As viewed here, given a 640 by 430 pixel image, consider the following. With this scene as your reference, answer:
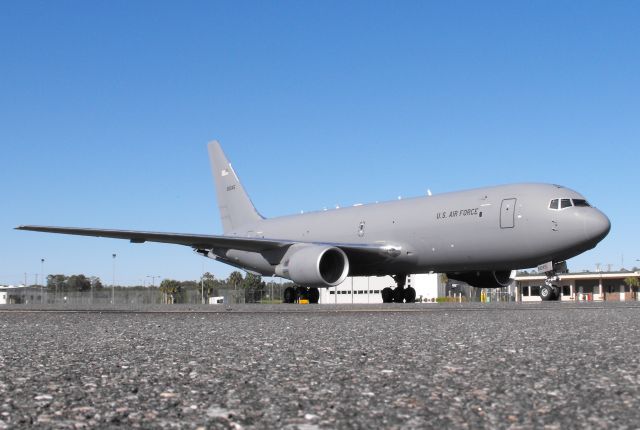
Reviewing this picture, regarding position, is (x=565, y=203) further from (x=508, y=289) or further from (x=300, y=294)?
(x=508, y=289)

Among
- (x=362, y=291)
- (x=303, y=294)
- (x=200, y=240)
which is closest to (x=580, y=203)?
(x=303, y=294)

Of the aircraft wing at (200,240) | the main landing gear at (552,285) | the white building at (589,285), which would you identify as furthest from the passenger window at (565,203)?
the white building at (589,285)

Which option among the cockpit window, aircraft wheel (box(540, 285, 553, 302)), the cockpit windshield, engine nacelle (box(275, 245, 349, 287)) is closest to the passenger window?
the cockpit windshield

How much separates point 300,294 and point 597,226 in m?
10.1

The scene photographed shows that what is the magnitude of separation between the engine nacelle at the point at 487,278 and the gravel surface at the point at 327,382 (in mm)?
15622

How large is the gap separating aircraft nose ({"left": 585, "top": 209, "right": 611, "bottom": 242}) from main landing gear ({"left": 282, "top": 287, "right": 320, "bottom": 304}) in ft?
31.3

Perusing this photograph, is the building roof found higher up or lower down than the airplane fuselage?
lower down

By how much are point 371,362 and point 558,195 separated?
14.7 m

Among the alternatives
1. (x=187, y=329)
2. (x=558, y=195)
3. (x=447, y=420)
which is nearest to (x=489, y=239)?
(x=558, y=195)

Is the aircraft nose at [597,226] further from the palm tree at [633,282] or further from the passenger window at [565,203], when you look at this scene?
the palm tree at [633,282]

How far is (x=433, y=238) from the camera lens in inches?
757

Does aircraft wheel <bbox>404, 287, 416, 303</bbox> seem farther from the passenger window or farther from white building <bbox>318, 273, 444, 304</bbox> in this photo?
white building <bbox>318, 273, 444, 304</bbox>

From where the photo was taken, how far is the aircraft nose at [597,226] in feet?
54.6

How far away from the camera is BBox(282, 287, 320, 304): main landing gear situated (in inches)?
904
